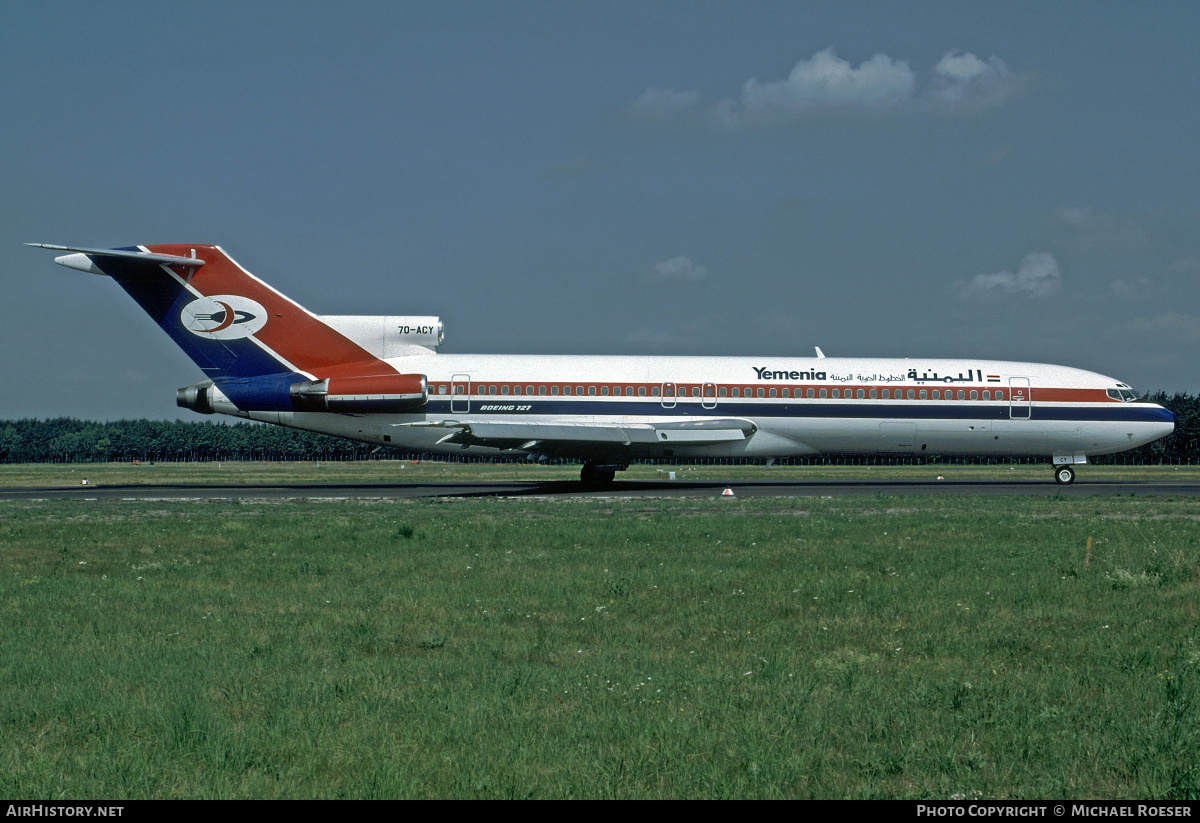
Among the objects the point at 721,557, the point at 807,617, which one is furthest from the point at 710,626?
the point at 721,557

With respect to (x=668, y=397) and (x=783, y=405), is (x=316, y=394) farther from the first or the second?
(x=783, y=405)

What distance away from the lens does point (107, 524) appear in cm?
2220

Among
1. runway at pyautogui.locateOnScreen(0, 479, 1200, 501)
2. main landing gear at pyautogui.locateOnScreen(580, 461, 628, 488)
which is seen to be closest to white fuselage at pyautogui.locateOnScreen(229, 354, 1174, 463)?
runway at pyautogui.locateOnScreen(0, 479, 1200, 501)

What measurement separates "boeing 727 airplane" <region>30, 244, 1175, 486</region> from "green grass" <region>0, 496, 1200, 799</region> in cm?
1542

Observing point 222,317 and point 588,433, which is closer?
point 588,433

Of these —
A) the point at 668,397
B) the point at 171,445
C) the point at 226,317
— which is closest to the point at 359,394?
the point at 226,317

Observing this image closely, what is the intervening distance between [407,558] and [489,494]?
17.1 meters

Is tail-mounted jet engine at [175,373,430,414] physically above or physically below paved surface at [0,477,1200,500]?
above

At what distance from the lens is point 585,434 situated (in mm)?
31438

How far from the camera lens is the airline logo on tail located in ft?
107

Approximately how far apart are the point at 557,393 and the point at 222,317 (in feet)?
38.5

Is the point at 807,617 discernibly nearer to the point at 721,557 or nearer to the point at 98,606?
the point at 721,557

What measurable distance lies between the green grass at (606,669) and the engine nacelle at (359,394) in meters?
15.2

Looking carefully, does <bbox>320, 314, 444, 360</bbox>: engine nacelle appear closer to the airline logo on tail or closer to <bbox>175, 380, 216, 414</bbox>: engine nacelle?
the airline logo on tail
